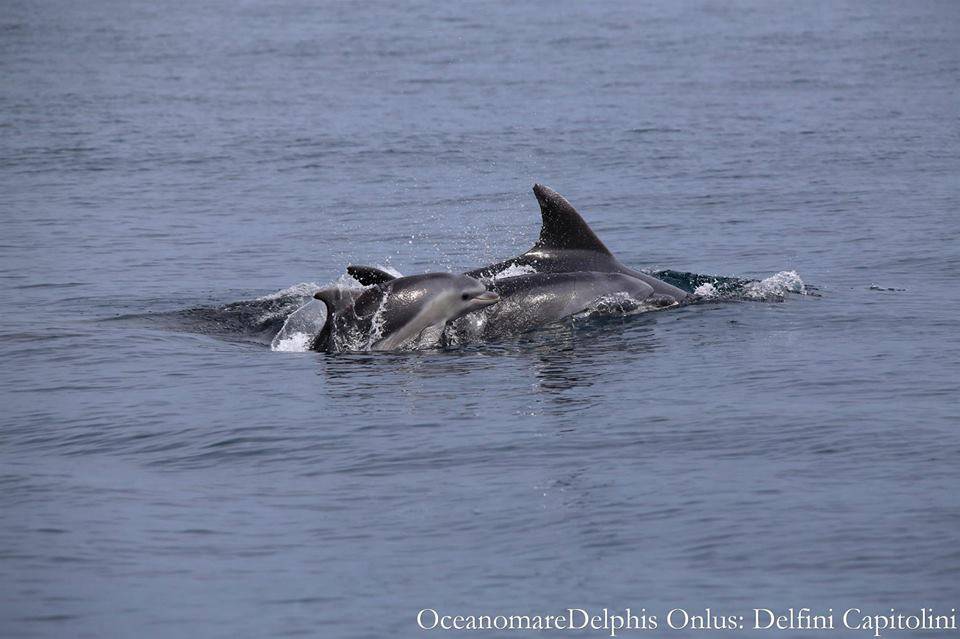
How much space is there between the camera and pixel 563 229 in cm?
2003

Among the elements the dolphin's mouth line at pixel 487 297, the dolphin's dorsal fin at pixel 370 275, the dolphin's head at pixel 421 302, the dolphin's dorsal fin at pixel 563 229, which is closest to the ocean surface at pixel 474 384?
the dolphin's head at pixel 421 302

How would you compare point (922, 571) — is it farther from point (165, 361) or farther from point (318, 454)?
point (165, 361)

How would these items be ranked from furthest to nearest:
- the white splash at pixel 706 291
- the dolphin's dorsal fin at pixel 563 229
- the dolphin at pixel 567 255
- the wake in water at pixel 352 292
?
1. the white splash at pixel 706 291
2. the dolphin at pixel 567 255
3. the dolphin's dorsal fin at pixel 563 229
4. the wake in water at pixel 352 292

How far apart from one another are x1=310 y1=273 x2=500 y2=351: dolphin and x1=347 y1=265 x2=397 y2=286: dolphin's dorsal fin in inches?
3.0

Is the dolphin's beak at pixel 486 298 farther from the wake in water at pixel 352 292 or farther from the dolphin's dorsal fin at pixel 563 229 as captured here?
the dolphin's dorsal fin at pixel 563 229

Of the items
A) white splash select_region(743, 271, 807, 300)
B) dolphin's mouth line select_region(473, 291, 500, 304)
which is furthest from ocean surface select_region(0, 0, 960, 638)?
dolphin's mouth line select_region(473, 291, 500, 304)

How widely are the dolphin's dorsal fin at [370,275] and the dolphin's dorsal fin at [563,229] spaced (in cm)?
249

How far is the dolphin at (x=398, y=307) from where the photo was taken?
18.0m

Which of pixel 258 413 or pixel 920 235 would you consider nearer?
pixel 258 413

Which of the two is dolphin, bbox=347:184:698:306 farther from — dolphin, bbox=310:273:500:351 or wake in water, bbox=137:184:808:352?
dolphin, bbox=310:273:500:351

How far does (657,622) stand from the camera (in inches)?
398

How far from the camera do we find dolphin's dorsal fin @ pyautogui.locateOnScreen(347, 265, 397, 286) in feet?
59.4

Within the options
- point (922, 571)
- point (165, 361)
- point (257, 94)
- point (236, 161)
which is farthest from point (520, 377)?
point (257, 94)

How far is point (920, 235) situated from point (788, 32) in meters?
40.3
